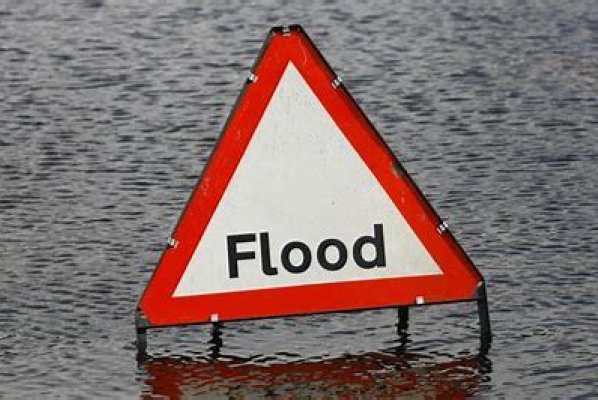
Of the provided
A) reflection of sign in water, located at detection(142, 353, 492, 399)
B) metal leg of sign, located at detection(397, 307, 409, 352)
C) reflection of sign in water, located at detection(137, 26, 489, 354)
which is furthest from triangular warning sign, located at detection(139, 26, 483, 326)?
metal leg of sign, located at detection(397, 307, 409, 352)

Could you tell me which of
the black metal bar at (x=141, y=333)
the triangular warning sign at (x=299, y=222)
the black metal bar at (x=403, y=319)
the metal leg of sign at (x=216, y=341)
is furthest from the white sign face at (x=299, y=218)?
the black metal bar at (x=403, y=319)

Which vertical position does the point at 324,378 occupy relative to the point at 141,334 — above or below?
below

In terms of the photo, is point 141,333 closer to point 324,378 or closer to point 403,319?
point 324,378

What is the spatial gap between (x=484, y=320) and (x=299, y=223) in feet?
2.52

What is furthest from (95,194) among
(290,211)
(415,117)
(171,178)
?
(290,211)

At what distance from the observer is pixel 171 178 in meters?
12.0

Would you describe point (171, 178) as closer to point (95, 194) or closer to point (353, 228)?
point (95, 194)

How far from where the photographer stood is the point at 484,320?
28.0 ft

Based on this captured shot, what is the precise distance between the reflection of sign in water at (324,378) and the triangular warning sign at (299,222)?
0.20 meters

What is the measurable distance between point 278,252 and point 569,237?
242 centimetres

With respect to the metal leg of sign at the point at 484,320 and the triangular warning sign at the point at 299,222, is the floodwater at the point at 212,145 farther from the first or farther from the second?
the triangular warning sign at the point at 299,222

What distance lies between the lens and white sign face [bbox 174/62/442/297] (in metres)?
8.44

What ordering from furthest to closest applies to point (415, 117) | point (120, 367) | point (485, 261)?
point (415, 117) < point (485, 261) < point (120, 367)

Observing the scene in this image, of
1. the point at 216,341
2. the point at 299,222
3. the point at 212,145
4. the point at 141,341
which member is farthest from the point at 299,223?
the point at 212,145
